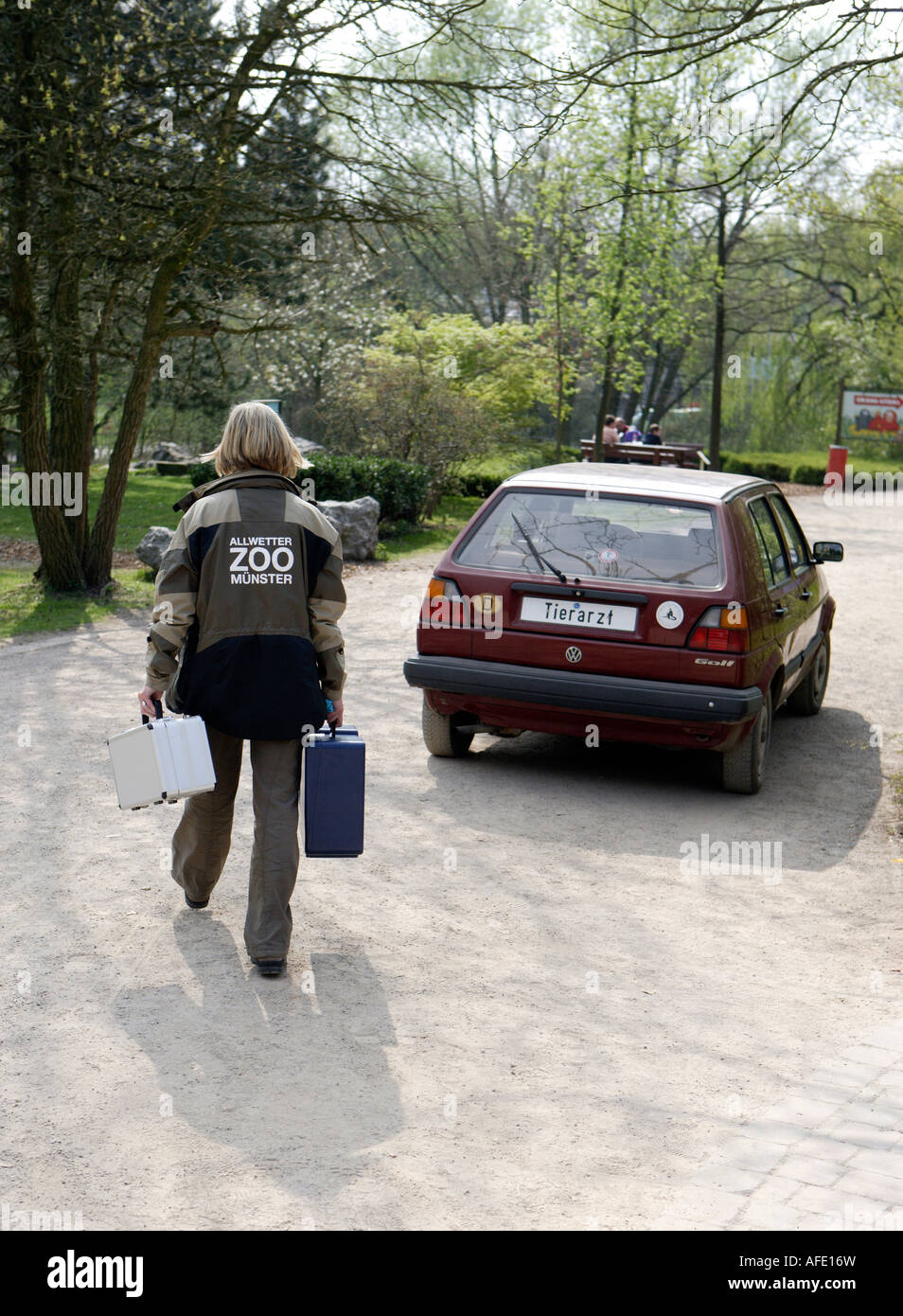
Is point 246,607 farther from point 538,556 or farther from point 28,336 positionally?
point 28,336

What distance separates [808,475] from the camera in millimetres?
36656

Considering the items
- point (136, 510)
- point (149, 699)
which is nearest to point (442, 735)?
point (149, 699)

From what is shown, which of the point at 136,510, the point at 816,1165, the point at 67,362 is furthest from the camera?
the point at 136,510

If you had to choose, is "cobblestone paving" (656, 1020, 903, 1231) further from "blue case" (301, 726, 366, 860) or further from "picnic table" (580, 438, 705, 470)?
"picnic table" (580, 438, 705, 470)

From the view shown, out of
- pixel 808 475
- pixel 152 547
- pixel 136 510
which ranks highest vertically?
pixel 808 475

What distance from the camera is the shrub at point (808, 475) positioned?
36.6 meters

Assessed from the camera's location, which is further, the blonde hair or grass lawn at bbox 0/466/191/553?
grass lawn at bbox 0/466/191/553

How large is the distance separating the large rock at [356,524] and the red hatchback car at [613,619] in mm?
9716

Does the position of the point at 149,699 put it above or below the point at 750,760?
above

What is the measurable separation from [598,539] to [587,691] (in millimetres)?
852

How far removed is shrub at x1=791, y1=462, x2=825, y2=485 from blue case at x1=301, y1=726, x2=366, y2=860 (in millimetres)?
33154

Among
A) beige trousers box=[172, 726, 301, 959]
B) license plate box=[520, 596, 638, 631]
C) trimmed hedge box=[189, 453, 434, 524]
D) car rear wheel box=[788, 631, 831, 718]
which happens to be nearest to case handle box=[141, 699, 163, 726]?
beige trousers box=[172, 726, 301, 959]

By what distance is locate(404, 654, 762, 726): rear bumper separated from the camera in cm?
717

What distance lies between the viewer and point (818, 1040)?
15.4 ft
